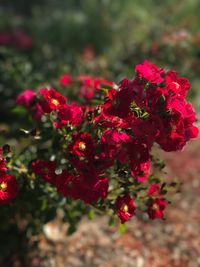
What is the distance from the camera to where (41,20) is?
759 cm

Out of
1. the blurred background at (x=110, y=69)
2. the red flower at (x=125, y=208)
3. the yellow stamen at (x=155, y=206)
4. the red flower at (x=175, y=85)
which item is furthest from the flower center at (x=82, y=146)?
the blurred background at (x=110, y=69)

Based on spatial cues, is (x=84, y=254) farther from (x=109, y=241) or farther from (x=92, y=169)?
(x=92, y=169)

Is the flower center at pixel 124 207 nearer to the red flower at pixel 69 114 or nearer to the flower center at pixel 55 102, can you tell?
the red flower at pixel 69 114

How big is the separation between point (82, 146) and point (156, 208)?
1.77ft

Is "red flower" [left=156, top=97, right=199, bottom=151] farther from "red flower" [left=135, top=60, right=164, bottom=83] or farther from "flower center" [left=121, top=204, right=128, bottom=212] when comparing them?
"flower center" [left=121, top=204, right=128, bottom=212]

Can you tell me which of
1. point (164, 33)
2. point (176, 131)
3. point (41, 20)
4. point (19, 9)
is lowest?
point (19, 9)

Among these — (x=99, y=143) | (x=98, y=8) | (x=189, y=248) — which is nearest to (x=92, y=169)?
(x=99, y=143)

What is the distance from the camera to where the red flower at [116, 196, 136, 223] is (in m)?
2.03

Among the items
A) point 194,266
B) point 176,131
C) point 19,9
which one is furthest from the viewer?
point 19,9

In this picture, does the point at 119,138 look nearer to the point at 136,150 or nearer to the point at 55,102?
the point at 136,150

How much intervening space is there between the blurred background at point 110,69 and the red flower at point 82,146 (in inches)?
27.1

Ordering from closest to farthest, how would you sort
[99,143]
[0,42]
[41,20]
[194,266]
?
[99,143], [194,266], [0,42], [41,20]

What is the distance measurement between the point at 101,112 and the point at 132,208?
1.45 feet

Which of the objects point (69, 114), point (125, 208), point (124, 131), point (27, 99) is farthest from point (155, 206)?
point (27, 99)
